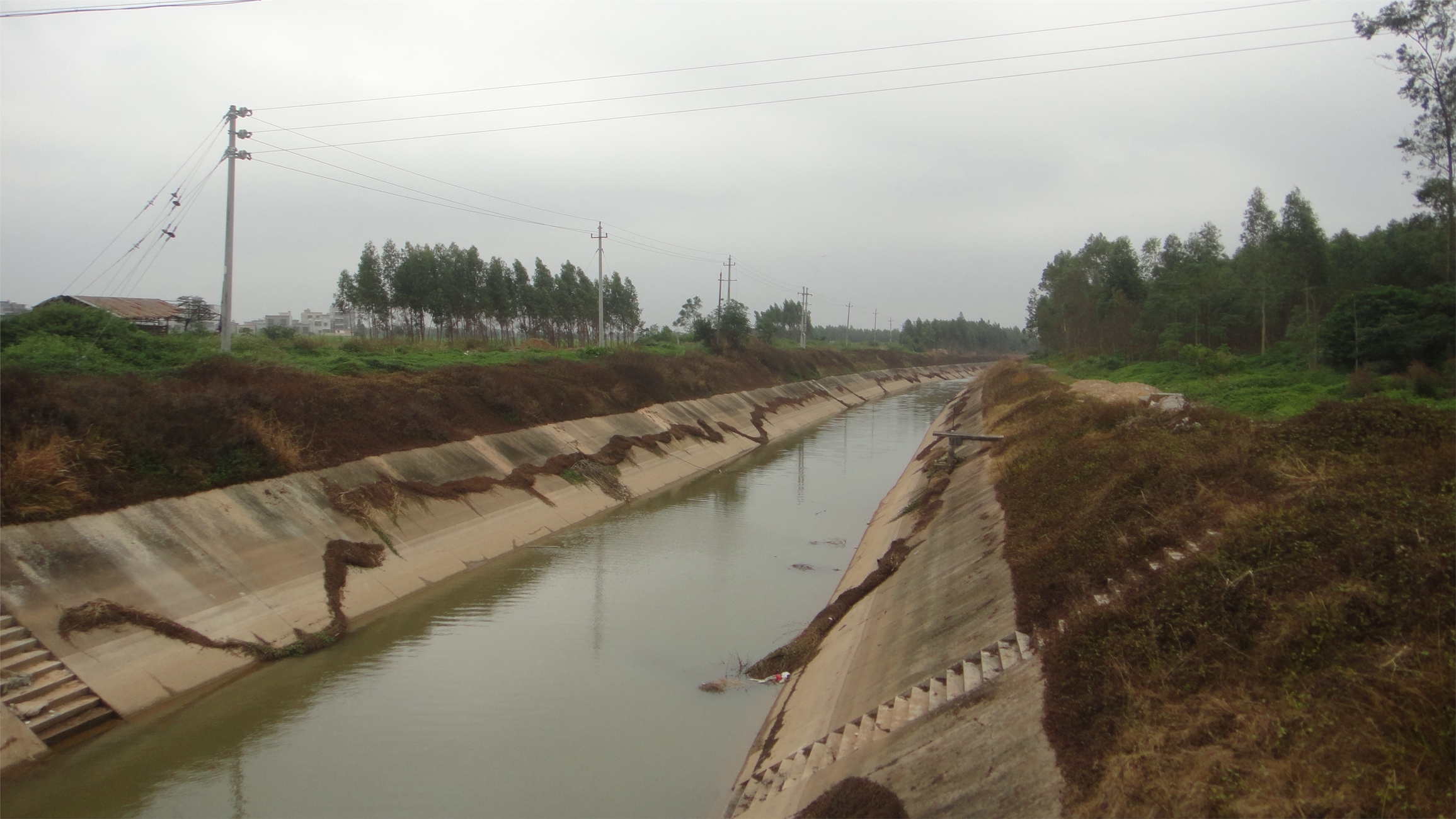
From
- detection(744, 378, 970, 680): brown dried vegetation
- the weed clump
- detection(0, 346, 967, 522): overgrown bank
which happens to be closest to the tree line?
detection(744, 378, 970, 680): brown dried vegetation

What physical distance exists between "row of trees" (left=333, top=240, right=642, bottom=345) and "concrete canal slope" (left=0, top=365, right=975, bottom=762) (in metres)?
23.7

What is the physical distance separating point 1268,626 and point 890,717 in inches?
155

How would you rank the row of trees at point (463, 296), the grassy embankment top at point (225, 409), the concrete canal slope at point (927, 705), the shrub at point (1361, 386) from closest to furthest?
1. the concrete canal slope at point (927, 705)
2. the grassy embankment top at point (225, 409)
3. the shrub at point (1361, 386)
4. the row of trees at point (463, 296)

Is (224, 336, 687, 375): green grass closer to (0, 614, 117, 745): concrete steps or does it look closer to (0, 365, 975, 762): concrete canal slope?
(0, 365, 975, 762): concrete canal slope

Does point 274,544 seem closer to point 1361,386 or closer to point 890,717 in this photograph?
point 890,717

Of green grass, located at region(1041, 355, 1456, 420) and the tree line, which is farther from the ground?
the tree line

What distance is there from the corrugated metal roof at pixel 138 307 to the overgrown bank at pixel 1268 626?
29.5 metres

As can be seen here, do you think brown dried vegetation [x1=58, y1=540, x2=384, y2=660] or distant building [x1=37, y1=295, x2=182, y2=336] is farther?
distant building [x1=37, y1=295, x2=182, y2=336]

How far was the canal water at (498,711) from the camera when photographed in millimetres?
9484

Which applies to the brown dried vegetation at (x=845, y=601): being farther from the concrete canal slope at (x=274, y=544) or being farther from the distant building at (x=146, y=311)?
the distant building at (x=146, y=311)

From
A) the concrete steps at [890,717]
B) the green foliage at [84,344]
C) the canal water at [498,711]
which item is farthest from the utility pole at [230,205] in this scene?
the concrete steps at [890,717]

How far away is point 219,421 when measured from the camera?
55.7ft

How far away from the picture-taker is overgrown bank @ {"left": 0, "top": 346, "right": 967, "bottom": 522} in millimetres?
13391

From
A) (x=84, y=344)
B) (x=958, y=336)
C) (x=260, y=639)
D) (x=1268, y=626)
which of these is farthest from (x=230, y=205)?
(x=958, y=336)
